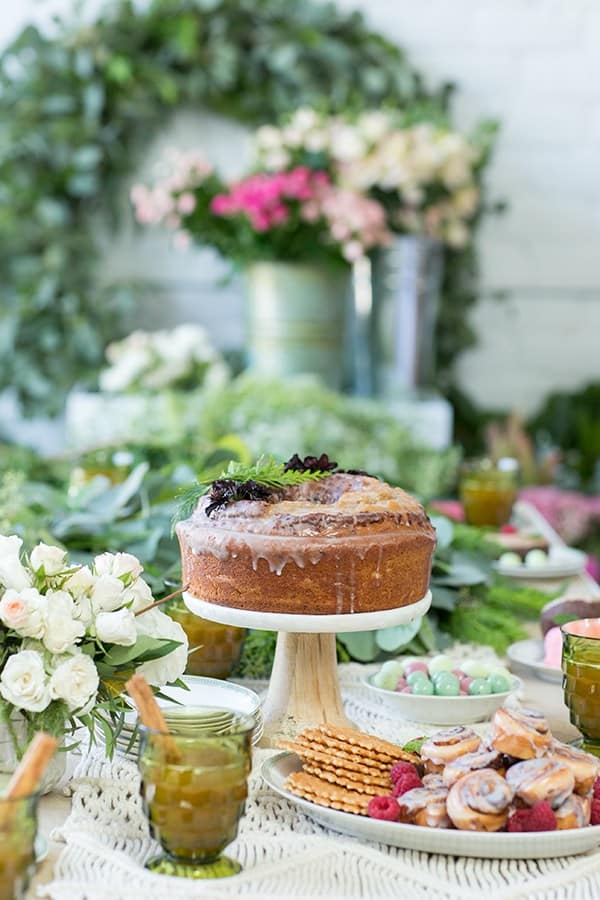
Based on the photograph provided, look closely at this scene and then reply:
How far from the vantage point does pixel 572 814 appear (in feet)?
3.42

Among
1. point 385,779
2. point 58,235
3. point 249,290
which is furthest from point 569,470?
point 385,779

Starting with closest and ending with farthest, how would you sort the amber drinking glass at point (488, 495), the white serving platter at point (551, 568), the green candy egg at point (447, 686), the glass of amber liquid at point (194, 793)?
the glass of amber liquid at point (194, 793) → the green candy egg at point (447, 686) → the white serving platter at point (551, 568) → the amber drinking glass at point (488, 495)

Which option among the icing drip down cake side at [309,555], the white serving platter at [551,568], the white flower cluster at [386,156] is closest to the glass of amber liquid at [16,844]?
the icing drip down cake side at [309,555]

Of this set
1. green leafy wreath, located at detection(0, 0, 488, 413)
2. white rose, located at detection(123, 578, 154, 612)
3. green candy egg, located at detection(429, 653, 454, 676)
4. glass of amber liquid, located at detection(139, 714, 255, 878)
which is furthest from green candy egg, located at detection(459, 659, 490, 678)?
green leafy wreath, located at detection(0, 0, 488, 413)

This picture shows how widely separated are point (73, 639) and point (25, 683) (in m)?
0.06

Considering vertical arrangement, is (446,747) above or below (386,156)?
below

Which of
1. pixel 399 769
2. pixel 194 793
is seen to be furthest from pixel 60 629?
pixel 399 769

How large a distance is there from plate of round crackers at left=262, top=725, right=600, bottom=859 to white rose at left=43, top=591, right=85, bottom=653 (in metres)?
Result: 0.22

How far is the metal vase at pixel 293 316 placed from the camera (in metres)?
4.25

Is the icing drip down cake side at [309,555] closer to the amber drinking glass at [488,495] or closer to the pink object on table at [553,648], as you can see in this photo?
the pink object on table at [553,648]

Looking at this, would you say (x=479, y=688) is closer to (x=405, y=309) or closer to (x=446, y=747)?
(x=446, y=747)

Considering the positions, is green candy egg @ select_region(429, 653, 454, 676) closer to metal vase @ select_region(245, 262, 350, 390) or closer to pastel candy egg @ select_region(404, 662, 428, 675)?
pastel candy egg @ select_region(404, 662, 428, 675)

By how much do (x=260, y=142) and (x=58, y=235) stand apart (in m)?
1.18

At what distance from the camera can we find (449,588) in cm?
192
